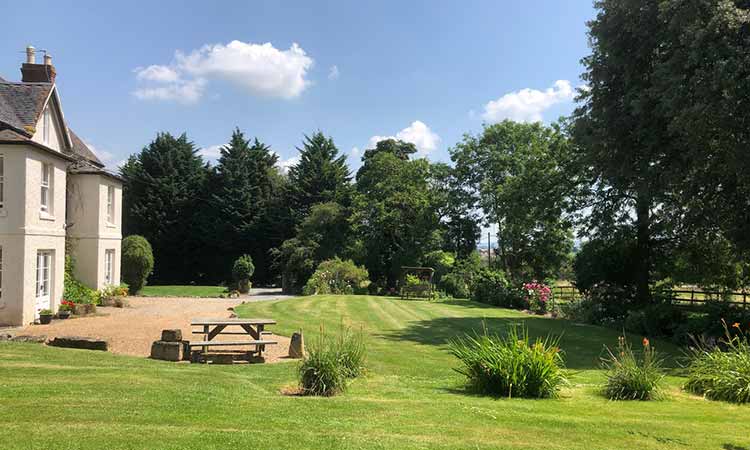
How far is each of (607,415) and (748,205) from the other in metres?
11.5

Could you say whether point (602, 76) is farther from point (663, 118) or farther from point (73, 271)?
point (73, 271)

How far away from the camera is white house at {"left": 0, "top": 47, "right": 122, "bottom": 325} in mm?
15102

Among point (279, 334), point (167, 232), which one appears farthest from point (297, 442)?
point (167, 232)

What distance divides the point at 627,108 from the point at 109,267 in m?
21.6

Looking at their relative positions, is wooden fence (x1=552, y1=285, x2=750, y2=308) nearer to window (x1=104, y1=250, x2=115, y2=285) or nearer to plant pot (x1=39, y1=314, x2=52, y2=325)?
plant pot (x1=39, y1=314, x2=52, y2=325)

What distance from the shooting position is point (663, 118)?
14750 mm

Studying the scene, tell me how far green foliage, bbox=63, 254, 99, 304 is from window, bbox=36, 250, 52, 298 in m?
1.75

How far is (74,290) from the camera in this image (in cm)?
1977

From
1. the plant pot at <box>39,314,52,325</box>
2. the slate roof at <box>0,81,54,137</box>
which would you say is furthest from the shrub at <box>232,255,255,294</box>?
the plant pot at <box>39,314,52,325</box>

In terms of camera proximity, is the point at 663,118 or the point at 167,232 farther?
the point at 167,232

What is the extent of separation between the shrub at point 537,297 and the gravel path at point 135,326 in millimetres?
13927

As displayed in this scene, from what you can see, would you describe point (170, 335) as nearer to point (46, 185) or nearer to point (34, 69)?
point (46, 185)

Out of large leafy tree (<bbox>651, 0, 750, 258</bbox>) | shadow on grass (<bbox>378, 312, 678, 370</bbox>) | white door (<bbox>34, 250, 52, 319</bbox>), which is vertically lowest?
shadow on grass (<bbox>378, 312, 678, 370</bbox>)

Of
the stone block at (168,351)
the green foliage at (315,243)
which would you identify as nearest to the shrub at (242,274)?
the green foliage at (315,243)
